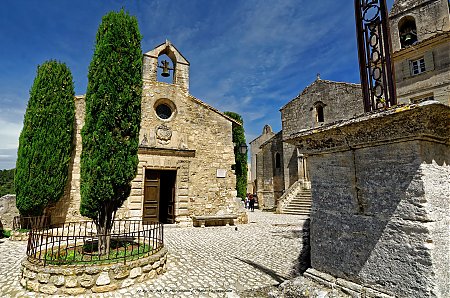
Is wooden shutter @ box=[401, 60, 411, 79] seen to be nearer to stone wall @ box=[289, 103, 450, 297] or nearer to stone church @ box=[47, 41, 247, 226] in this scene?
stone church @ box=[47, 41, 247, 226]

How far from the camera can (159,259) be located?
4.66m

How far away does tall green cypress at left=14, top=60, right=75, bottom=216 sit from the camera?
27.5 feet

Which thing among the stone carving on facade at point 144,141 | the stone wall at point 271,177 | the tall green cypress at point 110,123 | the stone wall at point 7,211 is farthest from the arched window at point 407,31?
the stone wall at point 7,211

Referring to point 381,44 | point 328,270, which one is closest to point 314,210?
point 328,270

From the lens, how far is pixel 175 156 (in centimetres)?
1040

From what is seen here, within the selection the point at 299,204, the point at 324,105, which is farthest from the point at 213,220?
the point at 324,105

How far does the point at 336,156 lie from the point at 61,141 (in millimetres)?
9747

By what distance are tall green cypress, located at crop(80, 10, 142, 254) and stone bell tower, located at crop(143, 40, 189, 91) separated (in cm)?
471

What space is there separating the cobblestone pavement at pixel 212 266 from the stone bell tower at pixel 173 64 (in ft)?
22.1

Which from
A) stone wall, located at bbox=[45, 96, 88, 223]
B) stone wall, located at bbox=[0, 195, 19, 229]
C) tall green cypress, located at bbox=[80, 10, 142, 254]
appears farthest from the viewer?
stone wall, located at bbox=[0, 195, 19, 229]

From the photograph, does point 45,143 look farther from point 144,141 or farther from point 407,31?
point 407,31

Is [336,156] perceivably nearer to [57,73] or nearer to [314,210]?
[314,210]

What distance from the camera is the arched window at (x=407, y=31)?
13.5 metres

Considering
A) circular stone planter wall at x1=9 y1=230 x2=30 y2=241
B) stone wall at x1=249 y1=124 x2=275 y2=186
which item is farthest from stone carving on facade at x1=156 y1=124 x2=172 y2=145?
stone wall at x1=249 y1=124 x2=275 y2=186
